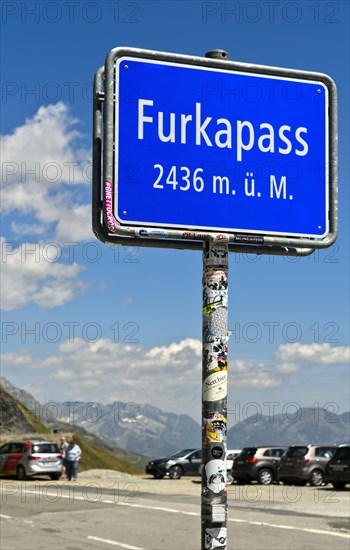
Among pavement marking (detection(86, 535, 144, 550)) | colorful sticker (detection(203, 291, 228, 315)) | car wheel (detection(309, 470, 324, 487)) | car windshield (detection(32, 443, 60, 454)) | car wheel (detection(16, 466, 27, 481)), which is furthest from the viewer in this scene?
car windshield (detection(32, 443, 60, 454))

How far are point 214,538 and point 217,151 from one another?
132cm

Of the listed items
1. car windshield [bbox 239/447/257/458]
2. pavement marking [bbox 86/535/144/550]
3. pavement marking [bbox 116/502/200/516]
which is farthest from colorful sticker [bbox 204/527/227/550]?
car windshield [bbox 239/447/257/458]

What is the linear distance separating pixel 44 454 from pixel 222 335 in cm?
3293

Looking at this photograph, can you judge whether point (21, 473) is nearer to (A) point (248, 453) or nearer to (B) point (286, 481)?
(A) point (248, 453)

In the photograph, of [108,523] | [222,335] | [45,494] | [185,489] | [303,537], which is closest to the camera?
[222,335]

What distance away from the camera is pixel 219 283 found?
3.10 meters

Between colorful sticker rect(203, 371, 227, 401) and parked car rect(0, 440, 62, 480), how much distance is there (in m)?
32.6

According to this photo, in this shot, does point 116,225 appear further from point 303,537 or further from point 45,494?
point 45,494

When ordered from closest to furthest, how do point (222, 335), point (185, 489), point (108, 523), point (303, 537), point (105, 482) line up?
1. point (222, 335)
2. point (303, 537)
3. point (108, 523)
4. point (185, 489)
5. point (105, 482)

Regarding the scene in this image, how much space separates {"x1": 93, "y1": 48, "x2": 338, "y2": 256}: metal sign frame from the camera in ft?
9.98

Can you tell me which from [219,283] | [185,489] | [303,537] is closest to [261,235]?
[219,283]

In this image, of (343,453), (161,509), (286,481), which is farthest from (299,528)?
(286,481)

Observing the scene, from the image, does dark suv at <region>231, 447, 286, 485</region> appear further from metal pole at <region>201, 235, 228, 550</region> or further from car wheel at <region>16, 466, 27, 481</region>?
metal pole at <region>201, 235, 228, 550</region>

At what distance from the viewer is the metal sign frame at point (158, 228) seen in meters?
3.04
